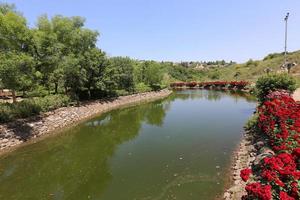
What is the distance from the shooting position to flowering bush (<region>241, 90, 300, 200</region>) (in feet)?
17.9

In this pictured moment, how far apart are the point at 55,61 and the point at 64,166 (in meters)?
11.6

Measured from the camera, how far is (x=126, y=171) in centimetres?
991

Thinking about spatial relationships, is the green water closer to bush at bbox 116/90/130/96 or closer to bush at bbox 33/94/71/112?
bush at bbox 33/94/71/112

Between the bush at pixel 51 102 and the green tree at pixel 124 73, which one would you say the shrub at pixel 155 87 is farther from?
the bush at pixel 51 102

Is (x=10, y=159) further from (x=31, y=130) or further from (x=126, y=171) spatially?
(x=126, y=171)

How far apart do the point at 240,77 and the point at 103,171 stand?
58624 millimetres

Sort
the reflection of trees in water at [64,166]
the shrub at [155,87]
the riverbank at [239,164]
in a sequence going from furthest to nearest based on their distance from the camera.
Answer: the shrub at [155,87]
the reflection of trees in water at [64,166]
the riverbank at [239,164]

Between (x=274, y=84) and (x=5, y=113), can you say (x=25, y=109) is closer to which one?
(x=5, y=113)

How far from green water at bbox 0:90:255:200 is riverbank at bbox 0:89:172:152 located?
106cm

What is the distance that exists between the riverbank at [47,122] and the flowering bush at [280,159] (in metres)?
12.6

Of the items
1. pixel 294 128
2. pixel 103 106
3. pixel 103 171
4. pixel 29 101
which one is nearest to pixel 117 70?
pixel 103 106

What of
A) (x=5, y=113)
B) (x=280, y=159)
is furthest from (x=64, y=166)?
(x=280, y=159)

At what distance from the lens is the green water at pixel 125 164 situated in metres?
8.30

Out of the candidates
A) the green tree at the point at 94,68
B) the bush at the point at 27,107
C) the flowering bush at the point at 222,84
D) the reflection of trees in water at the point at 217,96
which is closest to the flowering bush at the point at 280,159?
the bush at the point at 27,107
